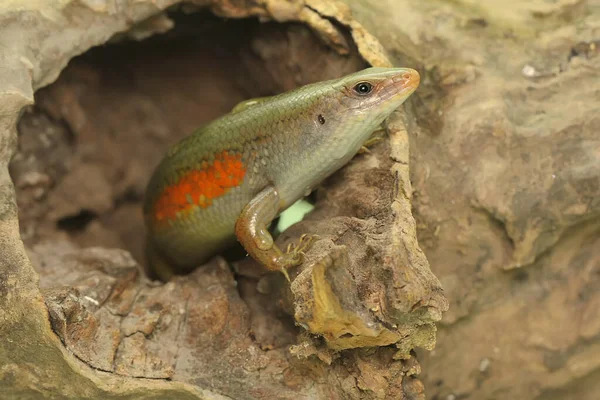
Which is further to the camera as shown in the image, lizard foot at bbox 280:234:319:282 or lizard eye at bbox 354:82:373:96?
lizard eye at bbox 354:82:373:96

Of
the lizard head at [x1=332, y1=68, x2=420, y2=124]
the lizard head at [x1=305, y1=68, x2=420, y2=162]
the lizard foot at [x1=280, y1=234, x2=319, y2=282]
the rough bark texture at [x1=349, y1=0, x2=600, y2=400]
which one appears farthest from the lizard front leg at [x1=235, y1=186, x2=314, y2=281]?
the rough bark texture at [x1=349, y1=0, x2=600, y2=400]

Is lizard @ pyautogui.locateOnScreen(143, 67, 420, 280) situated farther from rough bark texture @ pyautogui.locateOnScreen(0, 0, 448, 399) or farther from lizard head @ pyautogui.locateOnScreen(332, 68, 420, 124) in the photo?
rough bark texture @ pyautogui.locateOnScreen(0, 0, 448, 399)

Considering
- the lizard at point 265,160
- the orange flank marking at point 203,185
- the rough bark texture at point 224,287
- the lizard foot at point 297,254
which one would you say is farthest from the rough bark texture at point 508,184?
the orange flank marking at point 203,185

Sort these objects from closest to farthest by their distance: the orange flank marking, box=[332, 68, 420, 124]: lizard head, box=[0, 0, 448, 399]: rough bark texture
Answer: box=[0, 0, 448, 399]: rough bark texture < box=[332, 68, 420, 124]: lizard head < the orange flank marking

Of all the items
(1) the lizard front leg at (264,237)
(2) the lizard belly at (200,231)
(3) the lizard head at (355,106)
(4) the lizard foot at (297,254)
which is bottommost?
(2) the lizard belly at (200,231)

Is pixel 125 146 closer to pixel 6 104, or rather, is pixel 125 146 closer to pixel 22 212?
pixel 22 212

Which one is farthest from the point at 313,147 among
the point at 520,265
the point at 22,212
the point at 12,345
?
the point at 22,212

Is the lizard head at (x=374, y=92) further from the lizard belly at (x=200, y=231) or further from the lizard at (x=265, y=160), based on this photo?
the lizard belly at (x=200, y=231)
